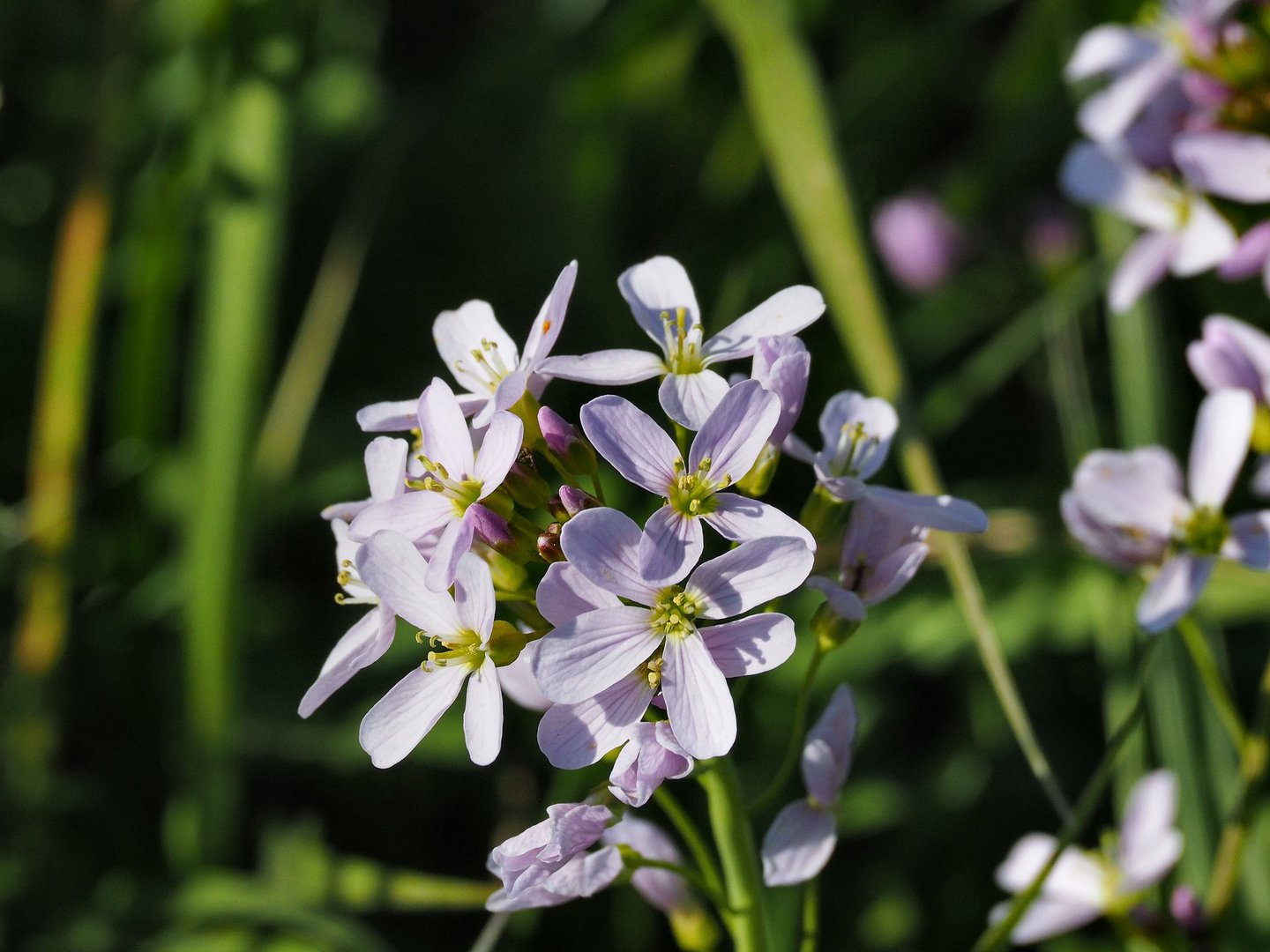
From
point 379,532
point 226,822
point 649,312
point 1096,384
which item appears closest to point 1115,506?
point 649,312

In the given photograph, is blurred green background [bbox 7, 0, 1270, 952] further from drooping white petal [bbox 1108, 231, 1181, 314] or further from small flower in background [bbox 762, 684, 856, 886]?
small flower in background [bbox 762, 684, 856, 886]

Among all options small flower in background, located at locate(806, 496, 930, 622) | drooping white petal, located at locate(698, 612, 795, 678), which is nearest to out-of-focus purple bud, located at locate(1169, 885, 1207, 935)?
small flower in background, located at locate(806, 496, 930, 622)

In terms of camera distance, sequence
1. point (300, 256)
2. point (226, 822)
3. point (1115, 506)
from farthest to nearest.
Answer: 1. point (300, 256)
2. point (226, 822)
3. point (1115, 506)

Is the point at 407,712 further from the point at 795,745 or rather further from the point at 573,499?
the point at 795,745

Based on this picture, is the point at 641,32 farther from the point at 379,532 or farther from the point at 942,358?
the point at 379,532

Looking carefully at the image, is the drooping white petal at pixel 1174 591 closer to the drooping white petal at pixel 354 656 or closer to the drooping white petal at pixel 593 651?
the drooping white petal at pixel 593 651

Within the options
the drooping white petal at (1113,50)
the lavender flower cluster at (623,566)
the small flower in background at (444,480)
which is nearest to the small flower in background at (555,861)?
the lavender flower cluster at (623,566)

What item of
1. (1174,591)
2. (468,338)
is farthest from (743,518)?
(1174,591)
